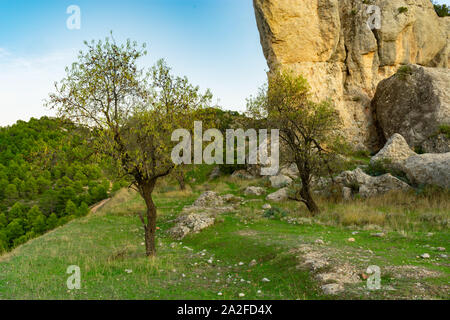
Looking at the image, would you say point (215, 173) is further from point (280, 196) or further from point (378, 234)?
point (378, 234)

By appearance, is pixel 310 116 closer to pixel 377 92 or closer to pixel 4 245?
pixel 377 92

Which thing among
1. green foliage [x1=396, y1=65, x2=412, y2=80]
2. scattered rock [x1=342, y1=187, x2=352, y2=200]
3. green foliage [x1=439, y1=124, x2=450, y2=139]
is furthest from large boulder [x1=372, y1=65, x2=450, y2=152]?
scattered rock [x1=342, y1=187, x2=352, y2=200]

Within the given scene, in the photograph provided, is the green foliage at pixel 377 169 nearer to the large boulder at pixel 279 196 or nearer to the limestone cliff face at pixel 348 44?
the large boulder at pixel 279 196

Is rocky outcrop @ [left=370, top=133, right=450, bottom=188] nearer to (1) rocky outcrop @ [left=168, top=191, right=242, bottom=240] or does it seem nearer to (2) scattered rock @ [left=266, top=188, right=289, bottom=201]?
(2) scattered rock @ [left=266, top=188, right=289, bottom=201]

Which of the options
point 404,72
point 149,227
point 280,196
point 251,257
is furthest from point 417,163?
point 149,227

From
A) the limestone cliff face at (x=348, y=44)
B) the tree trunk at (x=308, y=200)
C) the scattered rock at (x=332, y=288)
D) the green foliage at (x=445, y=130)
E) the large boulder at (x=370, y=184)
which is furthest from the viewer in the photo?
the limestone cliff face at (x=348, y=44)

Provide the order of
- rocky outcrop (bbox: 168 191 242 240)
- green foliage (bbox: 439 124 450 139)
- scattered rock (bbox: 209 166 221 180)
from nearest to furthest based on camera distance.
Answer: rocky outcrop (bbox: 168 191 242 240) < green foliage (bbox: 439 124 450 139) < scattered rock (bbox: 209 166 221 180)

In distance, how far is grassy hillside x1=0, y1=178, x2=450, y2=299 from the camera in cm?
686

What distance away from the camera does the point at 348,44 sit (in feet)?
108

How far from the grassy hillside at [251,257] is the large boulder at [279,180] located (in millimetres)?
6954

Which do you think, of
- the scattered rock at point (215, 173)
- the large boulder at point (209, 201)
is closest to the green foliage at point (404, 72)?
the scattered rock at point (215, 173)

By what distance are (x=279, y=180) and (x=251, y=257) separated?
14888 mm

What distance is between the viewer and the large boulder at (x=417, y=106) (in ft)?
80.4

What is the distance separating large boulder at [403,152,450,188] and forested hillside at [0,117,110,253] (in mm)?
15390
